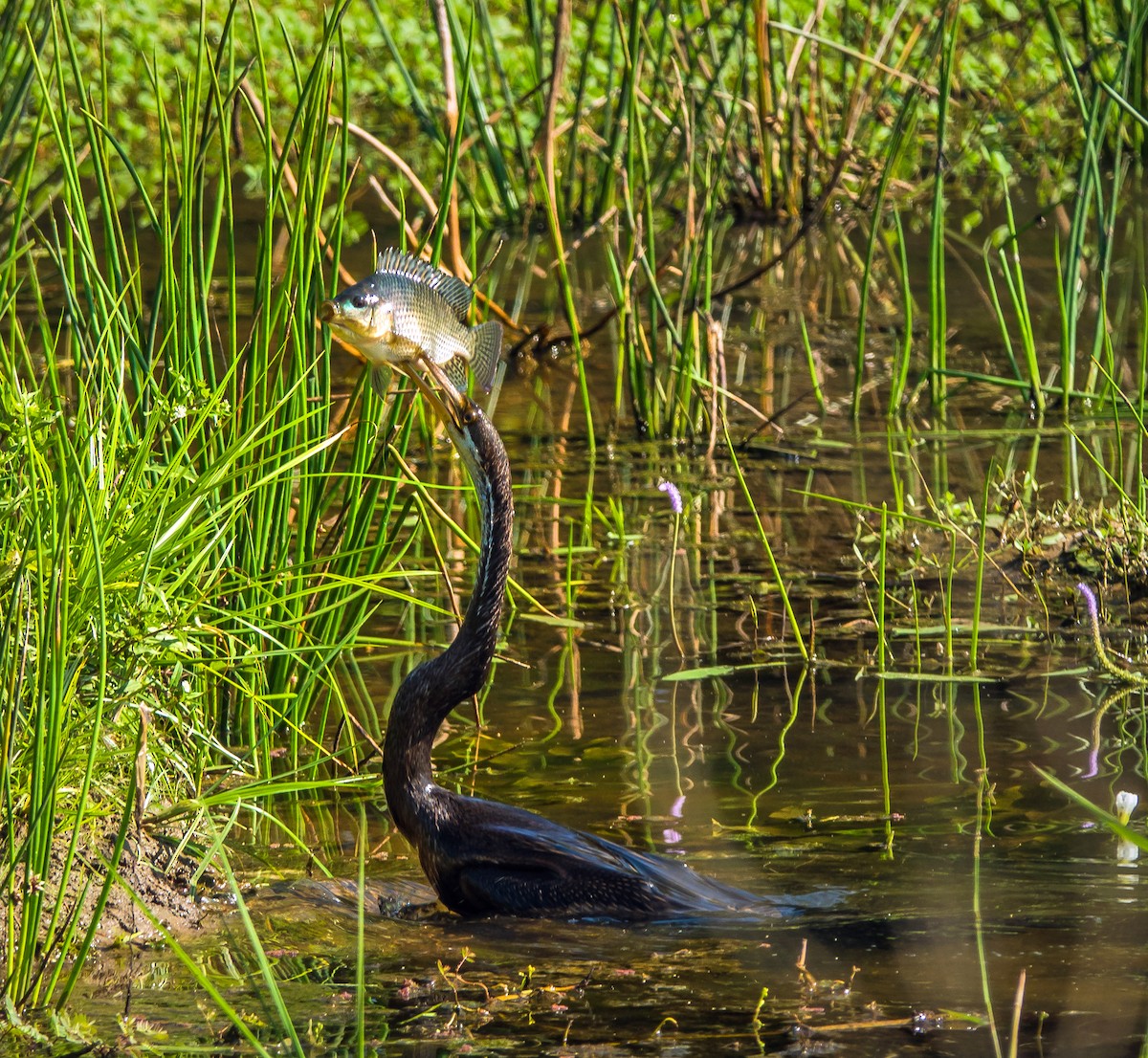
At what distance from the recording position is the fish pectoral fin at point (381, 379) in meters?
3.47

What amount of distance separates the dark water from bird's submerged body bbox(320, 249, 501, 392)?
109cm

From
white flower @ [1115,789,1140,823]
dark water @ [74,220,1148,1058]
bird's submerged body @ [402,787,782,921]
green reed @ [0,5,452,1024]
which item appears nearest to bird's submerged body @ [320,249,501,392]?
green reed @ [0,5,452,1024]

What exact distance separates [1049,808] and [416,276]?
1838mm

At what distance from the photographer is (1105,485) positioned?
620cm

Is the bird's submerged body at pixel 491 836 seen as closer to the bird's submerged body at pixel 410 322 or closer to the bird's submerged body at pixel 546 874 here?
the bird's submerged body at pixel 546 874

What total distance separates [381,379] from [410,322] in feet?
0.78

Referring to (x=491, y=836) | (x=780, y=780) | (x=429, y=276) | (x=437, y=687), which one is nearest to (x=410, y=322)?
(x=429, y=276)

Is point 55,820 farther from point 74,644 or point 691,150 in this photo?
point 691,150

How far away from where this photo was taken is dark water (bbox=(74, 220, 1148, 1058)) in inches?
114

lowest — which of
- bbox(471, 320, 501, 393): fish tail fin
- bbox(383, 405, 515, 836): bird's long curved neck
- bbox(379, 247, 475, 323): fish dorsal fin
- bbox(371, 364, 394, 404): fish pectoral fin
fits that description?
bbox(383, 405, 515, 836): bird's long curved neck

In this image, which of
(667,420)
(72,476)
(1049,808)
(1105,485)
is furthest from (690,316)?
(72,476)

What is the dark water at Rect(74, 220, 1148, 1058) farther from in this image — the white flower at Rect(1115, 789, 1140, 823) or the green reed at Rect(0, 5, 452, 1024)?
the green reed at Rect(0, 5, 452, 1024)

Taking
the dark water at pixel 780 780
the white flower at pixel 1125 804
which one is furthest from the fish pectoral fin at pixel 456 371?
the white flower at pixel 1125 804

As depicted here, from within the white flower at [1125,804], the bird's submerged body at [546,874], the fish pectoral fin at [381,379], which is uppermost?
the fish pectoral fin at [381,379]
